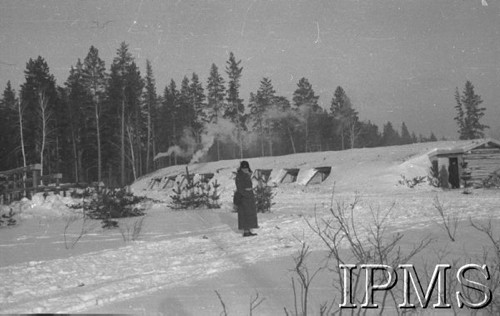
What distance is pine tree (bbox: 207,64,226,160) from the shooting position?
52531 millimetres

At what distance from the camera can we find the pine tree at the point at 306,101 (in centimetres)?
5719

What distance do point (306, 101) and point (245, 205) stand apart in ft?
162

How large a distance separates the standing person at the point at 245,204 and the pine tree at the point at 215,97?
4332 centimetres

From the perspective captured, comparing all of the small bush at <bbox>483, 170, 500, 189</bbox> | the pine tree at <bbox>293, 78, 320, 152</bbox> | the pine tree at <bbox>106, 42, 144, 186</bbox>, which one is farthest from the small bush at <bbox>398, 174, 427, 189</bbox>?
the pine tree at <bbox>293, 78, 320, 152</bbox>

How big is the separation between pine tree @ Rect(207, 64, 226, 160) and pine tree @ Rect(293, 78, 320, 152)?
35.1 ft

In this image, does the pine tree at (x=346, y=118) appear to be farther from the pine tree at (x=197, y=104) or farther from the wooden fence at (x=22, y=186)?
the wooden fence at (x=22, y=186)

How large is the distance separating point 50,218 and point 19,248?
4.85 meters

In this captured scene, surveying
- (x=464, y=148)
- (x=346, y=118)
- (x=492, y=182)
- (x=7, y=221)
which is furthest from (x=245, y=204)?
(x=346, y=118)

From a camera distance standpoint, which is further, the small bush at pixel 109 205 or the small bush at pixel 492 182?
the small bush at pixel 492 182

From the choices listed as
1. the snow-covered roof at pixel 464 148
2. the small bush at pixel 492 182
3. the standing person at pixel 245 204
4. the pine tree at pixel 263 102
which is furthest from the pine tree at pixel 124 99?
the standing person at pixel 245 204

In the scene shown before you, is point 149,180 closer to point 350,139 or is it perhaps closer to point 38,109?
point 38,109

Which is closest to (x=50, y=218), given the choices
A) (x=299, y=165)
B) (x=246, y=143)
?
(x=299, y=165)

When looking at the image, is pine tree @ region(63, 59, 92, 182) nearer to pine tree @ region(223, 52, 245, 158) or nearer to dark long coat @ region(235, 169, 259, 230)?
pine tree @ region(223, 52, 245, 158)

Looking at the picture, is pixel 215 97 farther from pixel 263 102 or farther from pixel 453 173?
pixel 453 173
